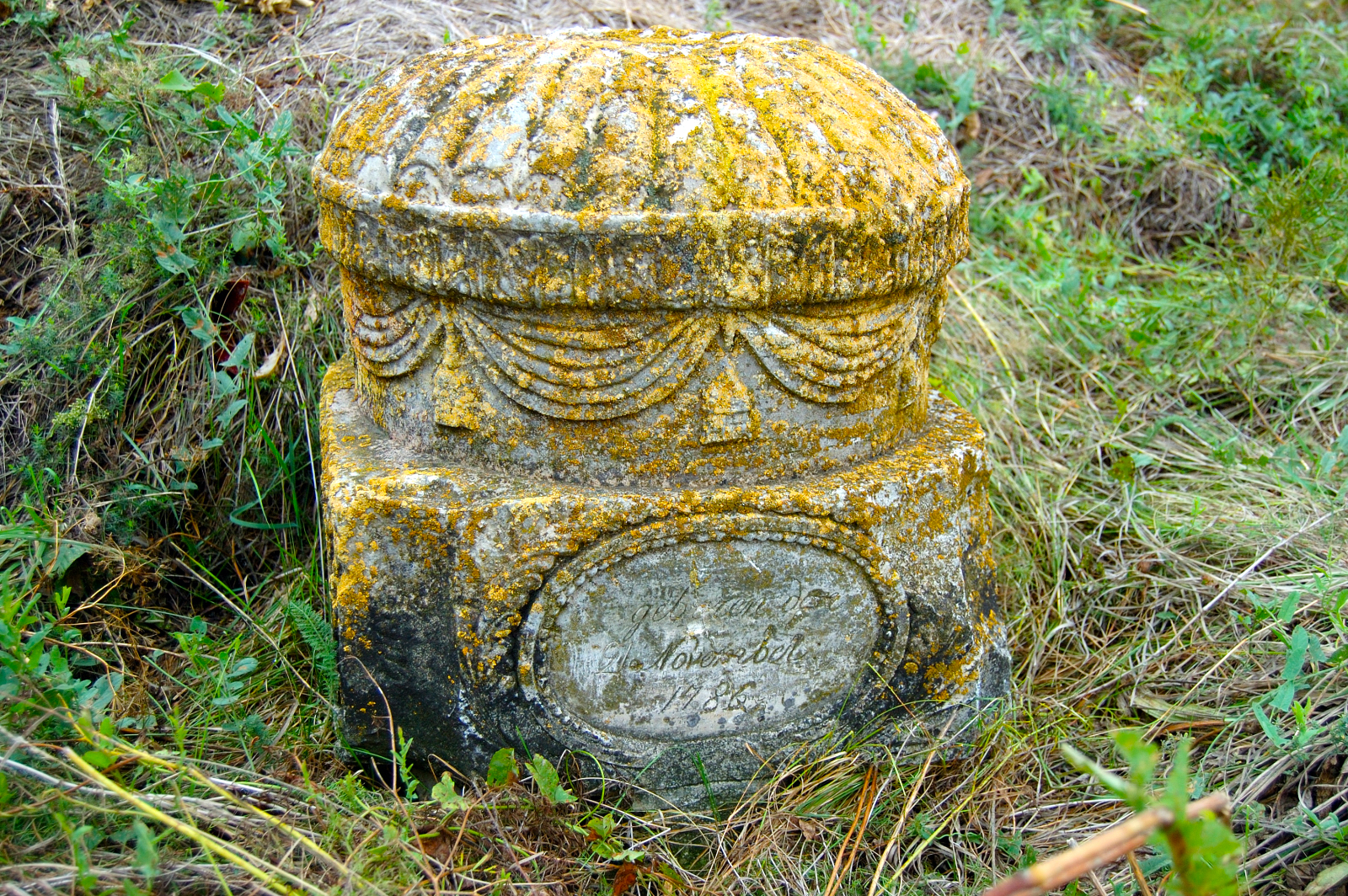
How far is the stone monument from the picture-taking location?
5.65 feet

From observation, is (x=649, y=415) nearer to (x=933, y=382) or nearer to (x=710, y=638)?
(x=710, y=638)

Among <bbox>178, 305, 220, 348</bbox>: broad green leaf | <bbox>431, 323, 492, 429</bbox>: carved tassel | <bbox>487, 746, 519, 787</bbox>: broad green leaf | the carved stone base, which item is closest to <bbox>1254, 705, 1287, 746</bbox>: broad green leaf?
the carved stone base

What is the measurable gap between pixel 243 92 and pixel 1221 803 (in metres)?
3.37

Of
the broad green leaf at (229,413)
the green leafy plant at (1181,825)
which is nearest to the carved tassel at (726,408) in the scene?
the green leafy plant at (1181,825)

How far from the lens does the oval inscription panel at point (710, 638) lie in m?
1.94

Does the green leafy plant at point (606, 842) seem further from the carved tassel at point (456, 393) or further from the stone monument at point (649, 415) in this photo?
the carved tassel at point (456, 393)

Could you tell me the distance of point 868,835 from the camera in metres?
2.04

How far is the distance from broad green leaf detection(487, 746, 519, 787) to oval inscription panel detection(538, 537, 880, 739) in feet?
0.48

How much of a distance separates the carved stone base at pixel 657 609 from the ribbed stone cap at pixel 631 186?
392mm

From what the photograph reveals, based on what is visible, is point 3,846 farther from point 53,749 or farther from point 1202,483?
point 1202,483

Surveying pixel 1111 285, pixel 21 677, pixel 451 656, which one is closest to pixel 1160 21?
pixel 1111 285

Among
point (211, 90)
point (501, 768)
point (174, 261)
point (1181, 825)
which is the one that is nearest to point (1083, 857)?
point (1181, 825)

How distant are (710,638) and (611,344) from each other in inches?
25.6

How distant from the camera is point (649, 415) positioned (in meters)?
1.85
